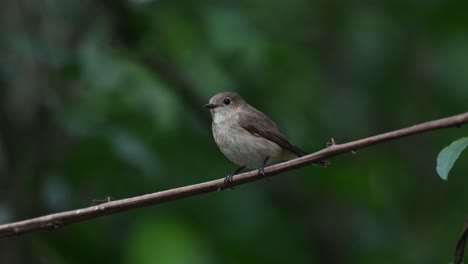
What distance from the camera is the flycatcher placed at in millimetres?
5352

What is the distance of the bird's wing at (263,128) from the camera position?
539cm

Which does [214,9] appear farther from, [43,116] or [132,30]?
[43,116]

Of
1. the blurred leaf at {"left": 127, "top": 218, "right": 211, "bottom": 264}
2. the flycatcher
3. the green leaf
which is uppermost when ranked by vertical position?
the flycatcher

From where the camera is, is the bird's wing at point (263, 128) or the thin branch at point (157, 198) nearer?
the thin branch at point (157, 198)

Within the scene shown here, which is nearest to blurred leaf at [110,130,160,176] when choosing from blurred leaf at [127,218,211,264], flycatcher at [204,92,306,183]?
blurred leaf at [127,218,211,264]

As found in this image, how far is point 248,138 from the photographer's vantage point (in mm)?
5508

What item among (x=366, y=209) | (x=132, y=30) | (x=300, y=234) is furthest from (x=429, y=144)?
(x=132, y=30)

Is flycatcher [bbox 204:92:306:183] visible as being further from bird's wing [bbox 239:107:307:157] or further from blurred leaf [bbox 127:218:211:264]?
blurred leaf [bbox 127:218:211:264]

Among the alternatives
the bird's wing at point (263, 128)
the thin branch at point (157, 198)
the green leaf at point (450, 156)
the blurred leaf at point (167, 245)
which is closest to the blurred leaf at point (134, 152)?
the blurred leaf at point (167, 245)

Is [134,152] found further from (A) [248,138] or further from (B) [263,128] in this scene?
(B) [263,128]

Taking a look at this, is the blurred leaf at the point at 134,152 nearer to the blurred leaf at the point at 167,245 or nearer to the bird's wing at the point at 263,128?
the blurred leaf at the point at 167,245

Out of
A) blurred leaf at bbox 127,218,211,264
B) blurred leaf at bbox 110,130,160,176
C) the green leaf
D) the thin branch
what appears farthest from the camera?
blurred leaf at bbox 110,130,160,176

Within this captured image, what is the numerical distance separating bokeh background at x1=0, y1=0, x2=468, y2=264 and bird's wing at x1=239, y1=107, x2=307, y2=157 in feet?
0.87

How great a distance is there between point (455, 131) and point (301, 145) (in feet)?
6.65
